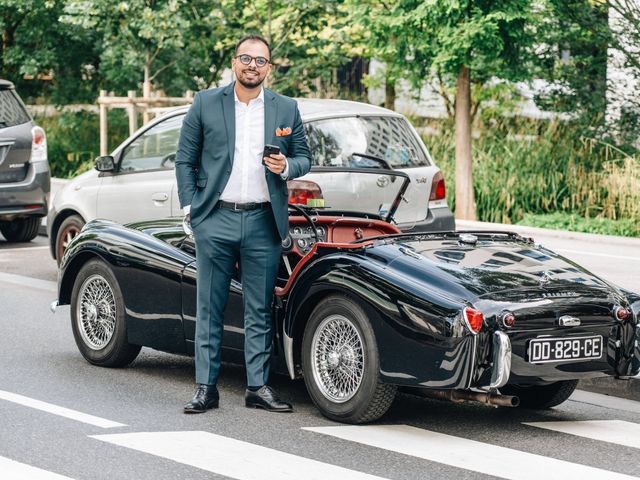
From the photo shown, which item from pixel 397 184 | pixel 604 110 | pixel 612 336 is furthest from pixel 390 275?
pixel 604 110

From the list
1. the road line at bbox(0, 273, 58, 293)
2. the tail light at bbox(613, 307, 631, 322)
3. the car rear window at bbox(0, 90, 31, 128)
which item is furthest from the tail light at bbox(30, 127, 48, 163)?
the tail light at bbox(613, 307, 631, 322)

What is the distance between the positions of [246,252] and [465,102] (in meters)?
11.6

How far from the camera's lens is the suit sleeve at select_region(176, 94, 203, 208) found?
729cm

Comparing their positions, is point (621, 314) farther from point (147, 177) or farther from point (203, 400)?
point (147, 177)

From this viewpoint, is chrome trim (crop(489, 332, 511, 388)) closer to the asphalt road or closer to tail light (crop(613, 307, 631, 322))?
the asphalt road

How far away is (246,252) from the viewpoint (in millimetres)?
7359

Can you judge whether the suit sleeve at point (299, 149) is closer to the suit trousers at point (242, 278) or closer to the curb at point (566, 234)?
the suit trousers at point (242, 278)

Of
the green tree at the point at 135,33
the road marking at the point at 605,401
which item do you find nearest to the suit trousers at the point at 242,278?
the road marking at the point at 605,401

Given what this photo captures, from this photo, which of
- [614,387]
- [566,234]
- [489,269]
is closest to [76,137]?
[566,234]

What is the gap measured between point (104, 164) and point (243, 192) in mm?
4582

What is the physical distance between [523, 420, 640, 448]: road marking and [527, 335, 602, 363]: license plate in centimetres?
44

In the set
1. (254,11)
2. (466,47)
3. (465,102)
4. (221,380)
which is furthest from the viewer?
(254,11)

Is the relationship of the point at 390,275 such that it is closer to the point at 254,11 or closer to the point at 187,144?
the point at 187,144

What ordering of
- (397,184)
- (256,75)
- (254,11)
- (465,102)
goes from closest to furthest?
(256,75)
(397,184)
(465,102)
(254,11)
